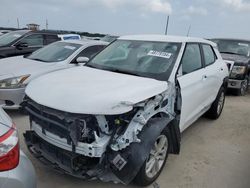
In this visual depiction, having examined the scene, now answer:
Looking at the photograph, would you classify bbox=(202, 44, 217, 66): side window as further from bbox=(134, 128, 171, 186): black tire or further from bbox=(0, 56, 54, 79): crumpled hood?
bbox=(0, 56, 54, 79): crumpled hood

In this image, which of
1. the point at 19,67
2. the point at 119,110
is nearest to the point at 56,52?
the point at 19,67

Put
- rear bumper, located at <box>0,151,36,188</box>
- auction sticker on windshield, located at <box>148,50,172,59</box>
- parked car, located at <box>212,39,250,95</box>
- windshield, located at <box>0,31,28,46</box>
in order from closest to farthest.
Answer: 1. rear bumper, located at <box>0,151,36,188</box>
2. auction sticker on windshield, located at <box>148,50,172,59</box>
3. parked car, located at <box>212,39,250,95</box>
4. windshield, located at <box>0,31,28,46</box>

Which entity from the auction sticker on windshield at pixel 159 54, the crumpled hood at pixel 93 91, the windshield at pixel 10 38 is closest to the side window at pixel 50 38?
the windshield at pixel 10 38

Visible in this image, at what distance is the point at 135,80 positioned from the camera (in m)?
3.45

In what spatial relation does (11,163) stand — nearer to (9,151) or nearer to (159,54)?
(9,151)

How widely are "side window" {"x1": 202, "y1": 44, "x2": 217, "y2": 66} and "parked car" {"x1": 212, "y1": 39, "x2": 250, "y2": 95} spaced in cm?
304

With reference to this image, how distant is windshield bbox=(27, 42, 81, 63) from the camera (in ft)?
20.8

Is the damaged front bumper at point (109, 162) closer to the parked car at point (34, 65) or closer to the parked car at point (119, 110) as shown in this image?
the parked car at point (119, 110)

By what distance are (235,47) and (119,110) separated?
8014 millimetres

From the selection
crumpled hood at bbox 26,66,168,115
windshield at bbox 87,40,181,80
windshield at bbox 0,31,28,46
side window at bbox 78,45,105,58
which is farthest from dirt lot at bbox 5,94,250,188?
windshield at bbox 0,31,28,46

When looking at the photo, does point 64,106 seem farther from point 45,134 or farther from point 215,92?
point 215,92

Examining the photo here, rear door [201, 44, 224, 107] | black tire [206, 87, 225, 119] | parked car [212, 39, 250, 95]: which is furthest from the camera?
parked car [212, 39, 250, 95]

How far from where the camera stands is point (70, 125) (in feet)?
8.96

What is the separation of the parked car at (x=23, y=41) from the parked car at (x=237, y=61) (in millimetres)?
5380
